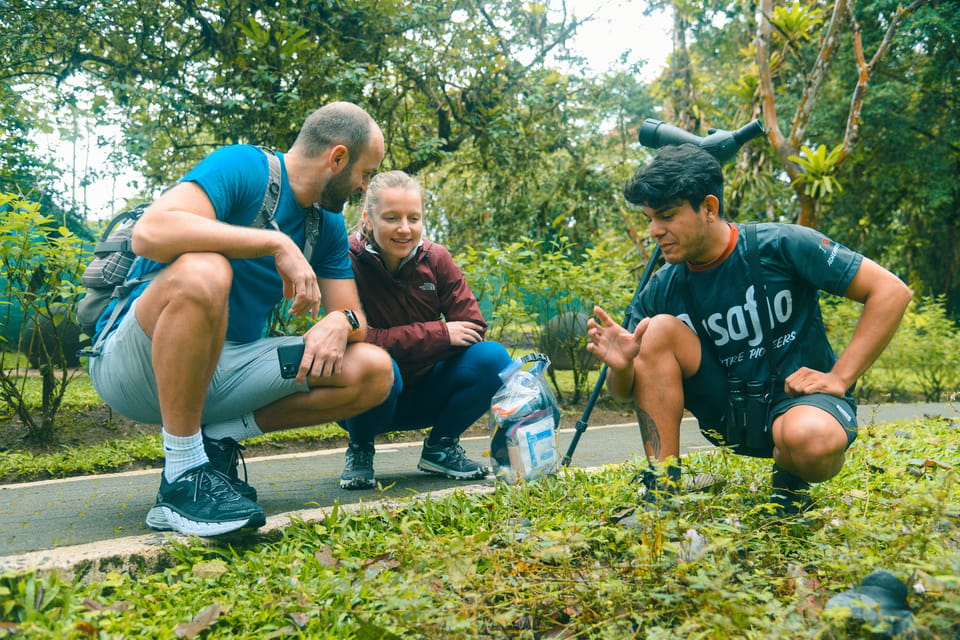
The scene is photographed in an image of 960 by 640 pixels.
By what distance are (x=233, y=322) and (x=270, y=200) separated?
52 cm

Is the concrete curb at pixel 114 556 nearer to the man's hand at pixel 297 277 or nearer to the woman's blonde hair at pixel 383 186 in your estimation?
the man's hand at pixel 297 277

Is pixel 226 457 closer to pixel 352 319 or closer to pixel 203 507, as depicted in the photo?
pixel 203 507

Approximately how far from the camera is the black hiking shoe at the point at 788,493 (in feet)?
8.87

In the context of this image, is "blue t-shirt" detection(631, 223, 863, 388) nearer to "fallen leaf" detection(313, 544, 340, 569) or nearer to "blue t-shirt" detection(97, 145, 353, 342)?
"blue t-shirt" detection(97, 145, 353, 342)

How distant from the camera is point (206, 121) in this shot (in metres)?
7.50

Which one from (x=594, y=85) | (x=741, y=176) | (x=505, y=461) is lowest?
(x=505, y=461)

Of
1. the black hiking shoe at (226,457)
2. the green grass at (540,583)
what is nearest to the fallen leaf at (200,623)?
the green grass at (540,583)

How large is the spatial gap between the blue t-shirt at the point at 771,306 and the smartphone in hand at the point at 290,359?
162 centimetres

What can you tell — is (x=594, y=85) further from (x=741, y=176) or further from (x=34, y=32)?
(x=34, y=32)

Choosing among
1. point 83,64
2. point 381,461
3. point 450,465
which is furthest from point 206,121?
point 450,465

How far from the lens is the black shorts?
8.82 ft

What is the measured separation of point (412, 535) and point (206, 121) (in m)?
6.33

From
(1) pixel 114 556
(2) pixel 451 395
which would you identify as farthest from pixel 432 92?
(1) pixel 114 556

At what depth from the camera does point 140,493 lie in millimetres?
3400
